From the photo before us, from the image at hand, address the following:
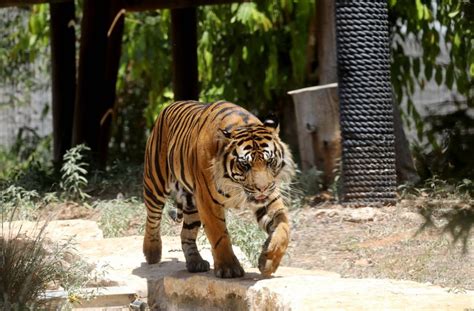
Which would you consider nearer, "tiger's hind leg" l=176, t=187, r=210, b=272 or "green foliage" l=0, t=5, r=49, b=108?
"tiger's hind leg" l=176, t=187, r=210, b=272

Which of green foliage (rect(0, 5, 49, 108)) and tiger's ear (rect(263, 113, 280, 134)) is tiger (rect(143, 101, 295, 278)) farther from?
green foliage (rect(0, 5, 49, 108))

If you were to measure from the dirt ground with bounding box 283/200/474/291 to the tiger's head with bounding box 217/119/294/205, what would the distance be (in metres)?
1.13

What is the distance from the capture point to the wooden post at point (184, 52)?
12.5 metres

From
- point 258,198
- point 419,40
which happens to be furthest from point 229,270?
point 419,40

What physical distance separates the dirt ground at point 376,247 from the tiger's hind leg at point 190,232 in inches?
48.8

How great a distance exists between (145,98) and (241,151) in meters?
10.7

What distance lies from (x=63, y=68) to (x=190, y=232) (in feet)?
20.9

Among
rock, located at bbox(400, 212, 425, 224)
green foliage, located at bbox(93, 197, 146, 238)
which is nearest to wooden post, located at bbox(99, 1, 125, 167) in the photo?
green foliage, located at bbox(93, 197, 146, 238)

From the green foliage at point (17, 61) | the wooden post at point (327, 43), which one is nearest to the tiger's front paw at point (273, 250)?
the wooden post at point (327, 43)

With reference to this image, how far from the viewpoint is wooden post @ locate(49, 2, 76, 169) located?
12641 mm

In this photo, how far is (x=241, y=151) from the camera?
5.73 m

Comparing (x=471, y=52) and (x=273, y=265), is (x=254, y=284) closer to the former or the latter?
(x=273, y=265)

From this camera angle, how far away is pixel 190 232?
22.0 ft

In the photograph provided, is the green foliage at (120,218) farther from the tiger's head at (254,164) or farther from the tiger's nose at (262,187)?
the tiger's nose at (262,187)
